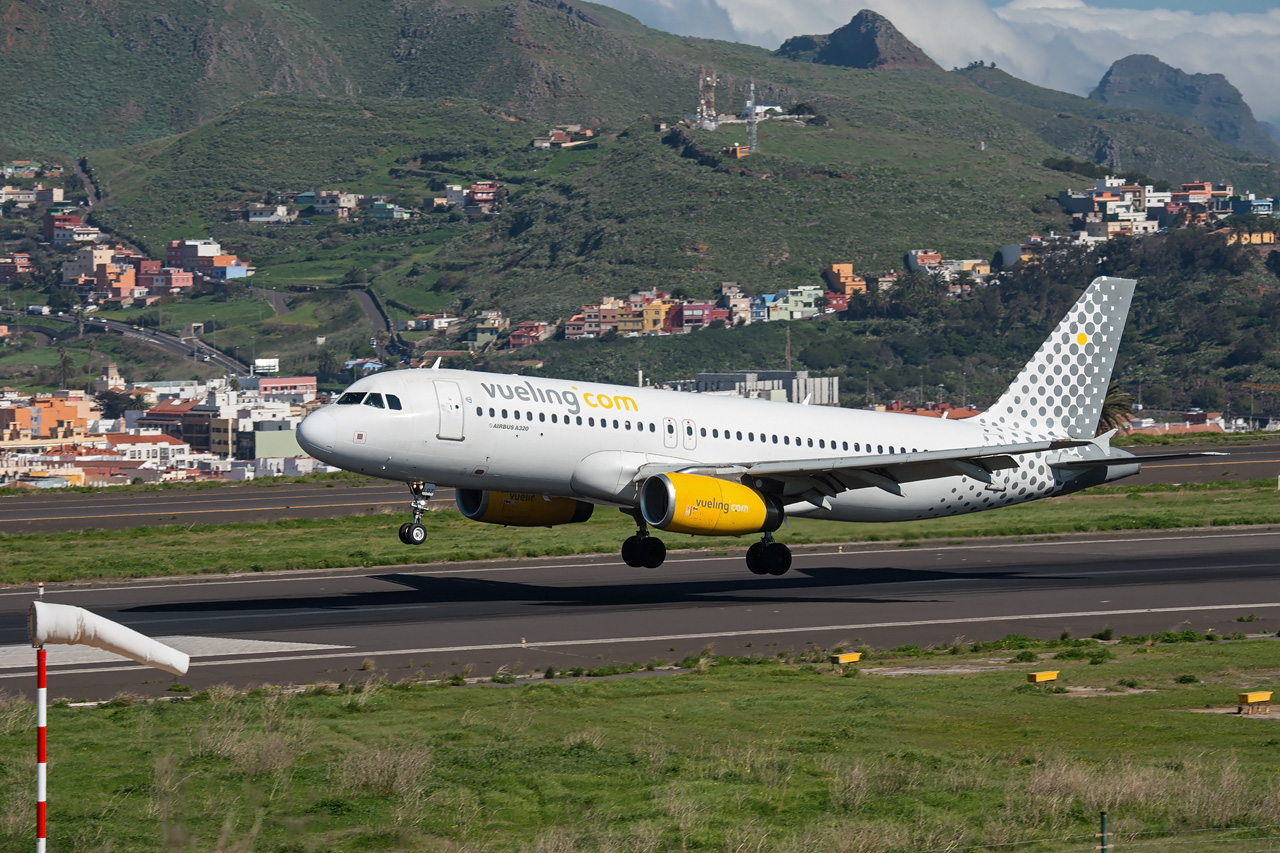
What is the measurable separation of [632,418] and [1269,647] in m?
16.3

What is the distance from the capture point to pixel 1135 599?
38.3m

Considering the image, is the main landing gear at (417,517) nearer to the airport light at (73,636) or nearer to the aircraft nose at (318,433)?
the aircraft nose at (318,433)

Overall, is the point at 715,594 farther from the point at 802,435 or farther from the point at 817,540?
the point at 817,540

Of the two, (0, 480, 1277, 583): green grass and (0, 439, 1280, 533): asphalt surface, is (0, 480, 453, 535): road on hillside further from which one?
(0, 480, 1277, 583): green grass

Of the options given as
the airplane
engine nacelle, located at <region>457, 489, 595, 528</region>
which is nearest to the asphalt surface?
engine nacelle, located at <region>457, 489, 595, 528</region>

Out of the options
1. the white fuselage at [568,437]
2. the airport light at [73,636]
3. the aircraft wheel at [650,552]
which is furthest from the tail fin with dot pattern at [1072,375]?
the airport light at [73,636]

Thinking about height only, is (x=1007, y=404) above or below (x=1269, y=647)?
above

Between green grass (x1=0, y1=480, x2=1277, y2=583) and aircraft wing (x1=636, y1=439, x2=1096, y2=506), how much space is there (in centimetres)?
440

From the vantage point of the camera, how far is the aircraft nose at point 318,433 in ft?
118

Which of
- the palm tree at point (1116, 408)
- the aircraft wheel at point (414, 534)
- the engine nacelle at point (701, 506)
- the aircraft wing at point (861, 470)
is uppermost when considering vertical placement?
the palm tree at point (1116, 408)

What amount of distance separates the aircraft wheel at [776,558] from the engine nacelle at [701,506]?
3229 mm

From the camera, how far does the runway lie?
95.3 ft

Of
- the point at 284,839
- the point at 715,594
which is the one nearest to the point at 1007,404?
the point at 715,594

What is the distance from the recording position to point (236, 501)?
77.9m
